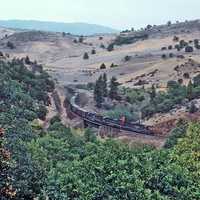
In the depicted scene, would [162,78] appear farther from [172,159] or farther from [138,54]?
[172,159]

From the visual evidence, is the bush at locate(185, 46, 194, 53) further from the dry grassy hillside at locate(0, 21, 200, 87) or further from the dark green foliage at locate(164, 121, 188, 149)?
the dark green foliage at locate(164, 121, 188, 149)

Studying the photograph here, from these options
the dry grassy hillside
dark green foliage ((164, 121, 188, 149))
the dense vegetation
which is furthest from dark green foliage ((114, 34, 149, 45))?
the dense vegetation

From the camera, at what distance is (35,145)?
44.8 m

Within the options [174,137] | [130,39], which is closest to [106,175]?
[174,137]

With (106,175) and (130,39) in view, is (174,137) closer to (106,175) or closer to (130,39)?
(106,175)

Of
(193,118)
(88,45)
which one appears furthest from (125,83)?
(88,45)

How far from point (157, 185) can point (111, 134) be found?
34.8 m

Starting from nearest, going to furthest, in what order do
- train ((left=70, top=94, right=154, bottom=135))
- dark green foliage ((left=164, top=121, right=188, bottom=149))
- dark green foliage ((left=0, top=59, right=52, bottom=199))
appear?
dark green foliage ((left=0, top=59, right=52, bottom=199))
dark green foliage ((left=164, top=121, right=188, bottom=149))
train ((left=70, top=94, right=154, bottom=135))

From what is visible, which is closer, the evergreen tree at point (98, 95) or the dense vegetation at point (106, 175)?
the dense vegetation at point (106, 175)

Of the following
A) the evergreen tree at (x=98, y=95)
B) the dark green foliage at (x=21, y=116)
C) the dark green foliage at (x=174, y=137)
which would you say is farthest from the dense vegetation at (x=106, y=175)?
the evergreen tree at (x=98, y=95)

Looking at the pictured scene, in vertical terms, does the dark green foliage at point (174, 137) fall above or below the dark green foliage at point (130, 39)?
Result: above

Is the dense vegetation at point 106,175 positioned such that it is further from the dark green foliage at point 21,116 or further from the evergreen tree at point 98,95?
the evergreen tree at point 98,95

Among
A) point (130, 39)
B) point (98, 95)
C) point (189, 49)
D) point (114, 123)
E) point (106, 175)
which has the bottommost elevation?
point (98, 95)

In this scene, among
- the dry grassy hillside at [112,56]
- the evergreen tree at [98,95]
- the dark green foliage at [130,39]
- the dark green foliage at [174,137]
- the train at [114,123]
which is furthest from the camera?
the dark green foliage at [130,39]
